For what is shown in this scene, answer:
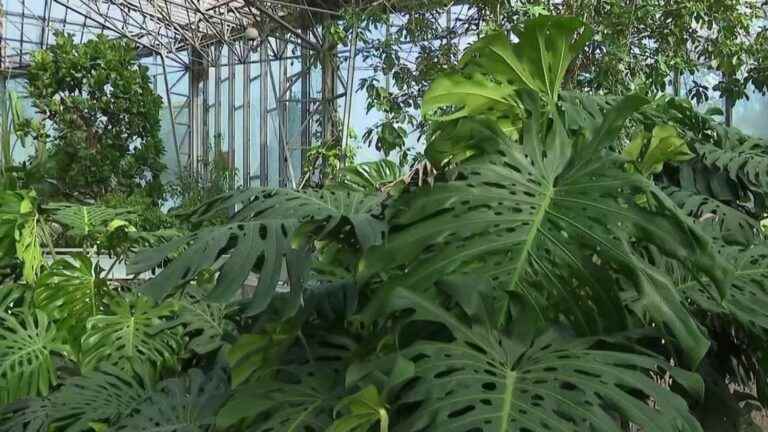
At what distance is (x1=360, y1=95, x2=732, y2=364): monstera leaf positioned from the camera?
1390 mm

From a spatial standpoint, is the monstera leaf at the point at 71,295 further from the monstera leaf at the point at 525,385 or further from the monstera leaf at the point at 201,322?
the monstera leaf at the point at 525,385

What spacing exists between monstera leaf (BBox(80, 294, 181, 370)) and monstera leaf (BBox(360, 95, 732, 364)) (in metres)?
1.41

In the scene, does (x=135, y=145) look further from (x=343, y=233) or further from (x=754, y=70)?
(x=343, y=233)

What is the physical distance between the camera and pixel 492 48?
1702 mm

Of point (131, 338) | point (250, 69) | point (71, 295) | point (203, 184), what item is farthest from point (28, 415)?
point (250, 69)

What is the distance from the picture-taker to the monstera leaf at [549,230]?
4.56 ft

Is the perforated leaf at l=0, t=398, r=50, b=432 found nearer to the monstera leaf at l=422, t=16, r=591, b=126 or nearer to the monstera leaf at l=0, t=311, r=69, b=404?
the monstera leaf at l=0, t=311, r=69, b=404

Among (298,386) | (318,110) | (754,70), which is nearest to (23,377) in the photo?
(298,386)

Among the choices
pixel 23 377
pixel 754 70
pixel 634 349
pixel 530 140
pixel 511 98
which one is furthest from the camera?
pixel 754 70

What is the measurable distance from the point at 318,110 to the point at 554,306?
11.5m

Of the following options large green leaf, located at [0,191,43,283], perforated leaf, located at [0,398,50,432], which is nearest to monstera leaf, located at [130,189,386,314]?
perforated leaf, located at [0,398,50,432]

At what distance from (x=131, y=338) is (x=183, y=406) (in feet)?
3.01

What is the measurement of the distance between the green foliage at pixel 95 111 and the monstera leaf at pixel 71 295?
16.8ft

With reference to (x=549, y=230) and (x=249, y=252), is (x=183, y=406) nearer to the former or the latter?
(x=249, y=252)
